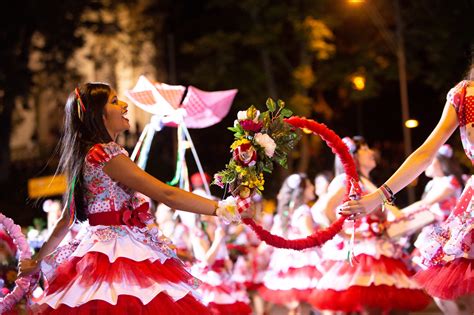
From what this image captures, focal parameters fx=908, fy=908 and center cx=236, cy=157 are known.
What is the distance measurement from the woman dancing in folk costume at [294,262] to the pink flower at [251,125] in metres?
4.40

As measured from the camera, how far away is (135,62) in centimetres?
2980

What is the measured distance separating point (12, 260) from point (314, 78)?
62.1 feet

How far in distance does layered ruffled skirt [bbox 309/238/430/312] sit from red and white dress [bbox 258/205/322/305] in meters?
1.37

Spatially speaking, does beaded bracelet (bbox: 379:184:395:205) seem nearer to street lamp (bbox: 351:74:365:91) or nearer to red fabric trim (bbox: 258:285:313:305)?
red fabric trim (bbox: 258:285:313:305)

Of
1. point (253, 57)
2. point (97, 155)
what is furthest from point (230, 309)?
point (253, 57)

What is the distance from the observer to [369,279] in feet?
28.5

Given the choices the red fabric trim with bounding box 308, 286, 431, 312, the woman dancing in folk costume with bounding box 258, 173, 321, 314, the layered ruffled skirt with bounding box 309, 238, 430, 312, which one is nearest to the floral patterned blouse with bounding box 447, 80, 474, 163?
the layered ruffled skirt with bounding box 309, 238, 430, 312

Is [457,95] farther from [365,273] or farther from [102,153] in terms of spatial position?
[365,273]

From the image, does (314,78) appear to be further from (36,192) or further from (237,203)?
(237,203)

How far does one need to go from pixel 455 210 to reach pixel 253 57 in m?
21.5

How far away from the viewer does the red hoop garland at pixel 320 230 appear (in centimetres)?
606

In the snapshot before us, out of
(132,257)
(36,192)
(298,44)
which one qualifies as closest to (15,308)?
(132,257)

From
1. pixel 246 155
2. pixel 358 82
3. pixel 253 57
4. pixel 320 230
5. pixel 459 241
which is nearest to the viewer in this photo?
pixel 459 241

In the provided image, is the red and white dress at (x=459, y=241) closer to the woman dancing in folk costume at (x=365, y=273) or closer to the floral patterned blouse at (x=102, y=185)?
the floral patterned blouse at (x=102, y=185)
